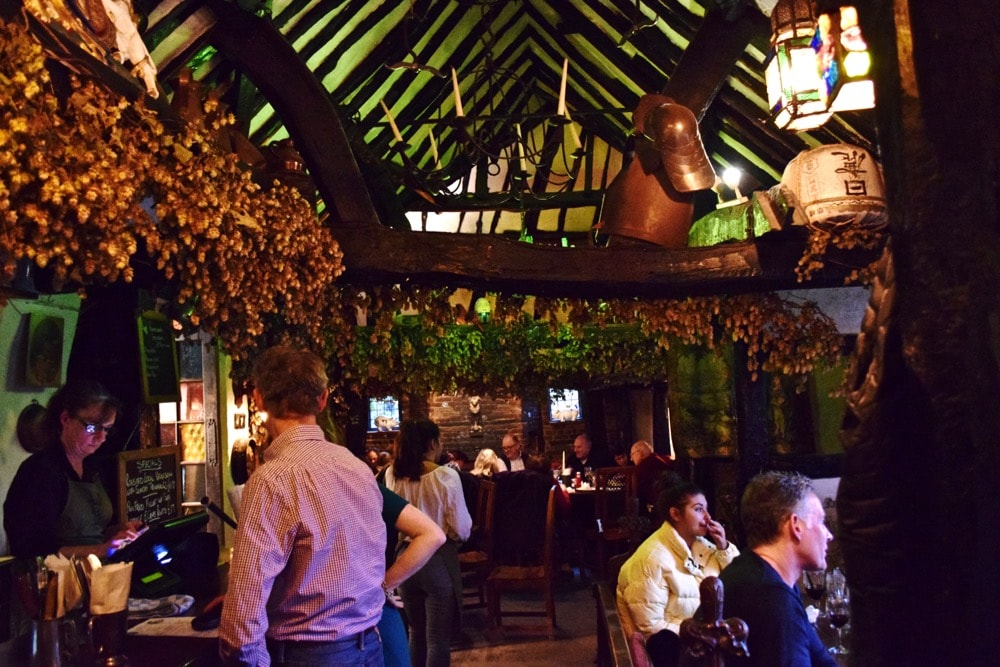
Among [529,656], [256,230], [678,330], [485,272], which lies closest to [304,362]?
[256,230]

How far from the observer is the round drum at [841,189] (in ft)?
14.3

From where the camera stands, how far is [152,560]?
4.02 metres

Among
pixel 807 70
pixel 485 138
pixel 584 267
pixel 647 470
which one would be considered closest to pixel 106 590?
pixel 584 267

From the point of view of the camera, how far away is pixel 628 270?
4719mm

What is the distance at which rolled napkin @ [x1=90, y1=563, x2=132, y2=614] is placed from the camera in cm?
228

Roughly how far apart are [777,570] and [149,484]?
13.5 feet

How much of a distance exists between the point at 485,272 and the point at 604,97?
494 centimetres

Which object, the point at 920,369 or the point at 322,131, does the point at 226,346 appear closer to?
the point at 322,131

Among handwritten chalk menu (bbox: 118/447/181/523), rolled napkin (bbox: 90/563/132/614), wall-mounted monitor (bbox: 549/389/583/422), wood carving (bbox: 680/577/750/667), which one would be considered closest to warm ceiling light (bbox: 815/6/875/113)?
wood carving (bbox: 680/577/750/667)

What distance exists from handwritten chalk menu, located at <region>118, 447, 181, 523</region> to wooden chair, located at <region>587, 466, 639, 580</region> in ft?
12.5

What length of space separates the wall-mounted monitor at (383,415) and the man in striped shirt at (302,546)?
12.2 metres

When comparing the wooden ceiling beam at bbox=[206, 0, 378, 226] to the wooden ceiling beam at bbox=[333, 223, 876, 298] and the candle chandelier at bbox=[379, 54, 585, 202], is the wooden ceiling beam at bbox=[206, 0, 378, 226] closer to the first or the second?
the wooden ceiling beam at bbox=[333, 223, 876, 298]

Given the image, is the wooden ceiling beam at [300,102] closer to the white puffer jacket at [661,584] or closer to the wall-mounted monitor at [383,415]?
the white puffer jacket at [661,584]

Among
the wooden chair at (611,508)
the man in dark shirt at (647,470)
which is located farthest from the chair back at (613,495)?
the man in dark shirt at (647,470)
